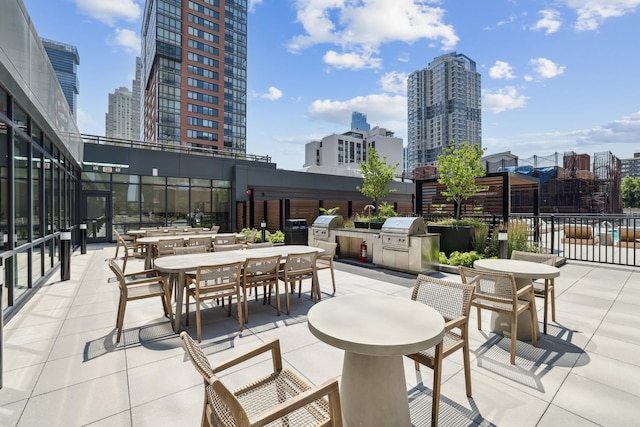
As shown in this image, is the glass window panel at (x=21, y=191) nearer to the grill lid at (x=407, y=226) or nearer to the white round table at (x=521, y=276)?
the white round table at (x=521, y=276)

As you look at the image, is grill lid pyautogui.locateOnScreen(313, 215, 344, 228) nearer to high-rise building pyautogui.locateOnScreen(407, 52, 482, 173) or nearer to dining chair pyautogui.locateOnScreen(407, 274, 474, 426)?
dining chair pyautogui.locateOnScreen(407, 274, 474, 426)

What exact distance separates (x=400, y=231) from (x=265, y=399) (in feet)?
18.7

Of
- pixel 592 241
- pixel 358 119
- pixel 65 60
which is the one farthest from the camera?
pixel 358 119

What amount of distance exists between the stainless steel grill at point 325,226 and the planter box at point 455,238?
295 cm

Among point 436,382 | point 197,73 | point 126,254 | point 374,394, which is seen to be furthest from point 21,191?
point 197,73

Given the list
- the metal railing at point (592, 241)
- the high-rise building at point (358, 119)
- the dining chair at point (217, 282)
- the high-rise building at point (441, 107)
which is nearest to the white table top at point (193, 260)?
the dining chair at point (217, 282)

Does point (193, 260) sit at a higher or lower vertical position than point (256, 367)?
higher

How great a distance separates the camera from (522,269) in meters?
3.35

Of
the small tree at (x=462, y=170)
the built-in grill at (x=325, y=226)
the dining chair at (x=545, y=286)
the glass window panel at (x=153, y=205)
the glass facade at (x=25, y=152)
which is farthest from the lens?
the glass window panel at (x=153, y=205)

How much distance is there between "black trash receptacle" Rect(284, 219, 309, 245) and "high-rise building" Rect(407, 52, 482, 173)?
105348mm

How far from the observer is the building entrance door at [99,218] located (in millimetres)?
12883

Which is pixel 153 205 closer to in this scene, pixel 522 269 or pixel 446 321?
pixel 446 321

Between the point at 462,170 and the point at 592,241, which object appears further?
the point at 592,241

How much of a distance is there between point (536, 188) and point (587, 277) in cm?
722
